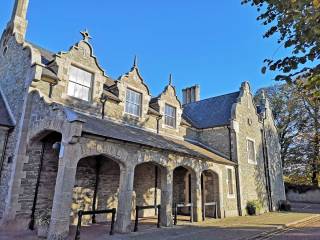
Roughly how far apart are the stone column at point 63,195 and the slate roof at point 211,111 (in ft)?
42.5

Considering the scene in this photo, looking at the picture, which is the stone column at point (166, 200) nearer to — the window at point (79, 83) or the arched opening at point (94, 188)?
the arched opening at point (94, 188)

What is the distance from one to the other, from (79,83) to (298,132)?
2920 centimetres

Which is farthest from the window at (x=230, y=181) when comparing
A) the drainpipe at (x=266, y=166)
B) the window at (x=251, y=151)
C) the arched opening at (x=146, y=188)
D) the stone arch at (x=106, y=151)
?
the stone arch at (x=106, y=151)

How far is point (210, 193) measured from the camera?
15.8 metres

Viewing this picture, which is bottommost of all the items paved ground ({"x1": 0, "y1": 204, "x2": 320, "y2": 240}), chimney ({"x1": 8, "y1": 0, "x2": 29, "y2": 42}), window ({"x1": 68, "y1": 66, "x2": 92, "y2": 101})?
paved ground ({"x1": 0, "y1": 204, "x2": 320, "y2": 240})

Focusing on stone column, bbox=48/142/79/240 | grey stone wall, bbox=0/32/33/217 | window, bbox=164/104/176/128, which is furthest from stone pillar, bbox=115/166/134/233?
window, bbox=164/104/176/128

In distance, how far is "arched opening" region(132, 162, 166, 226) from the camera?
14.0m

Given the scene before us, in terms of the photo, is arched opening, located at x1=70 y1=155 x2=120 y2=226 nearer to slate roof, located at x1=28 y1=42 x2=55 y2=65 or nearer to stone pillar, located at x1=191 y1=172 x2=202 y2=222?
stone pillar, located at x1=191 y1=172 x2=202 y2=222

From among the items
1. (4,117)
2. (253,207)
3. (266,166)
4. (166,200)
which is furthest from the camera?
(266,166)

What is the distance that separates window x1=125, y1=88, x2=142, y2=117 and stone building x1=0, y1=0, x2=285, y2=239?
0.06m

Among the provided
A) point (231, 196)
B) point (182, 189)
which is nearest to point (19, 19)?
point (182, 189)

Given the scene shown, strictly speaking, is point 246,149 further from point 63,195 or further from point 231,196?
point 63,195

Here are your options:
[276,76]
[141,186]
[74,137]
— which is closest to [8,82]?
[74,137]

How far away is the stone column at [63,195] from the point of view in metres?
7.56
